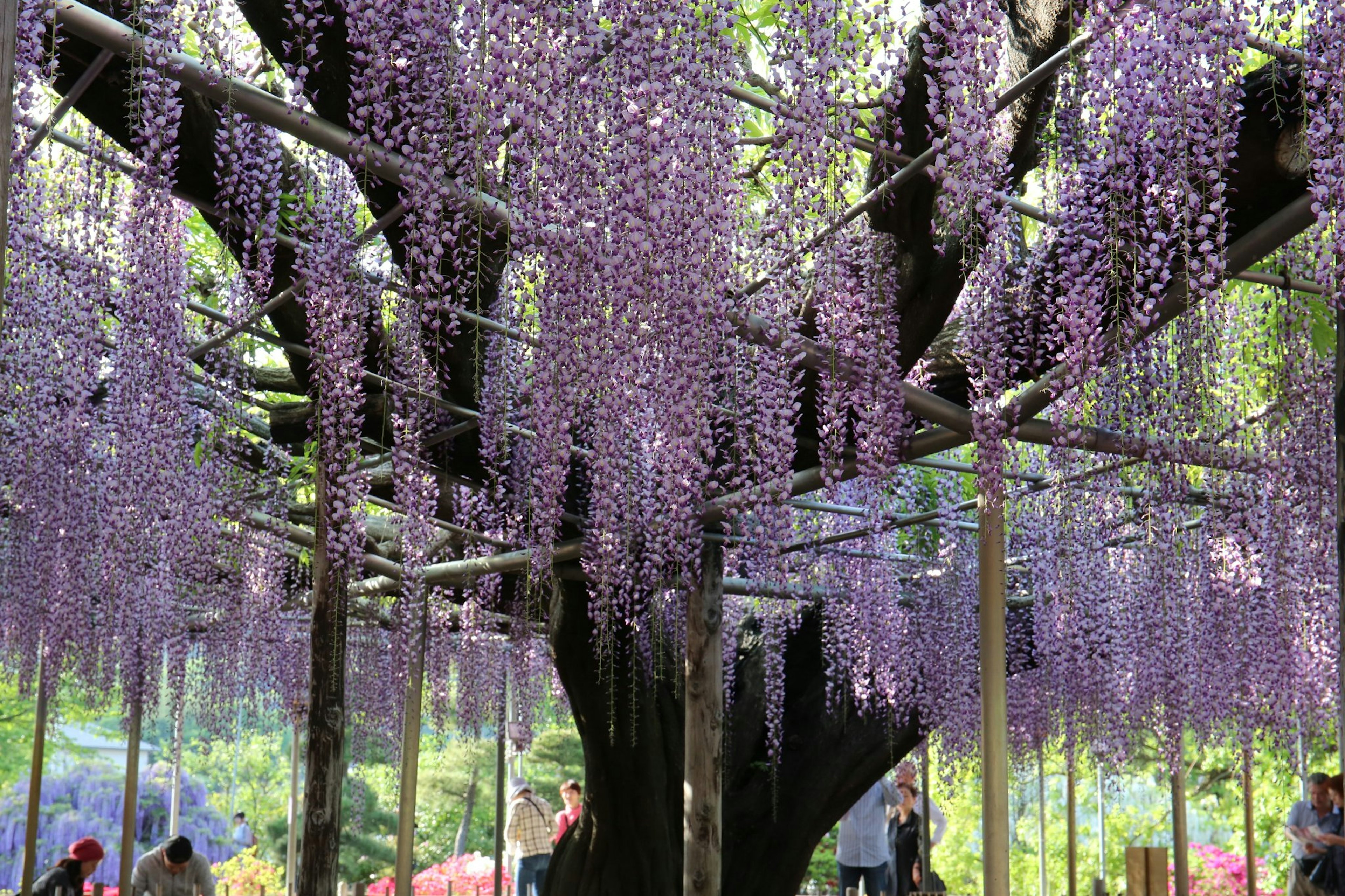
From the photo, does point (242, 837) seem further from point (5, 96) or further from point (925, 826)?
point (5, 96)

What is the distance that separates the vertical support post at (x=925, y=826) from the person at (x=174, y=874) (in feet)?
13.8

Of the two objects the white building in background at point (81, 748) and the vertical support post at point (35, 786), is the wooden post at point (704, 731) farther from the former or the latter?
the white building in background at point (81, 748)

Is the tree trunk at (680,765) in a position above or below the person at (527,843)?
above

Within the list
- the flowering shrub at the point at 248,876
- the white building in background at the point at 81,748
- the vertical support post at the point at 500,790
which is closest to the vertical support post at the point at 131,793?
the vertical support post at the point at 500,790

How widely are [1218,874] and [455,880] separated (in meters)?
7.35

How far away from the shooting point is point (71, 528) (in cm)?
618

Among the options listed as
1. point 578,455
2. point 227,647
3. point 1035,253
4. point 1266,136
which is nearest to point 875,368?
point 1035,253

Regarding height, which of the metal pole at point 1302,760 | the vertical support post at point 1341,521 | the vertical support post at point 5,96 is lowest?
the metal pole at point 1302,760

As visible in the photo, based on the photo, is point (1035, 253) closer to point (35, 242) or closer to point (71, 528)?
point (35, 242)

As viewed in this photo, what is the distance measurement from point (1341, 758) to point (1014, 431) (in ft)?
4.93

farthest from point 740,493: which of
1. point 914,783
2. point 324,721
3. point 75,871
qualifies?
point 914,783

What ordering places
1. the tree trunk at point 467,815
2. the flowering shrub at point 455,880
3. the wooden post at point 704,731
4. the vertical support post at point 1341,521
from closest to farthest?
the vertical support post at point 1341,521 → the wooden post at point 704,731 → the flowering shrub at point 455,880 → the tree trunk at point 467,815

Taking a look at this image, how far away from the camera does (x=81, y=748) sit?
17.5 m

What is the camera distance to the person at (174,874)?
6398 millimetres
